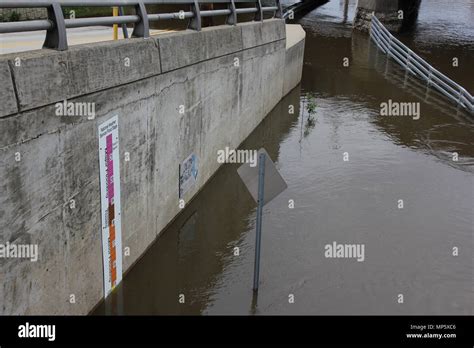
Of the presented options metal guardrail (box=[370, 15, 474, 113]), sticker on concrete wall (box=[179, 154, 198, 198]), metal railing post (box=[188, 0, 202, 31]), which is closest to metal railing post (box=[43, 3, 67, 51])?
sticker on concrete wall (box=[179, 154, 198, 198])

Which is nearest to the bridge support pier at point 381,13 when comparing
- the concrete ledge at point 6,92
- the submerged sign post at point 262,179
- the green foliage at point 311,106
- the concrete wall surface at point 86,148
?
the green foliage at point 311,106

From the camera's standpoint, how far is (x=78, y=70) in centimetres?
564

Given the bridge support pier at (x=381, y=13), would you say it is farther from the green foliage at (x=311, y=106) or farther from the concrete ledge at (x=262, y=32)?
the concrete ledge at (x=262, y=32)

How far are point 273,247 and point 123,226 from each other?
2.57 m

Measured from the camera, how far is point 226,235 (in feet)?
29.4

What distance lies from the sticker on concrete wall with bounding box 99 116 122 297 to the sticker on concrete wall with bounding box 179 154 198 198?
2.39m

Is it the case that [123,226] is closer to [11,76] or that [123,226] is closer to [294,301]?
[294,301]

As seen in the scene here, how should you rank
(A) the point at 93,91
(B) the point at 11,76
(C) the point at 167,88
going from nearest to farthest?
(B) the point at 11,76 → (A) the point at 93,91 → (C) the point at 167,88

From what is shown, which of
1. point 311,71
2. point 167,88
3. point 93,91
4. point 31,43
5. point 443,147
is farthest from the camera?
point 311,71

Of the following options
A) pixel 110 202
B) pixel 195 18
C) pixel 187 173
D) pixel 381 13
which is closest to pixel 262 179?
pixel 110 202

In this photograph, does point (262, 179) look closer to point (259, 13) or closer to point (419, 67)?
point (259, 13)

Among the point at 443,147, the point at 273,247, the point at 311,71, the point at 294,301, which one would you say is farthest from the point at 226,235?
the point at 311,71

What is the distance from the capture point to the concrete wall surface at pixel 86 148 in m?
4.80
